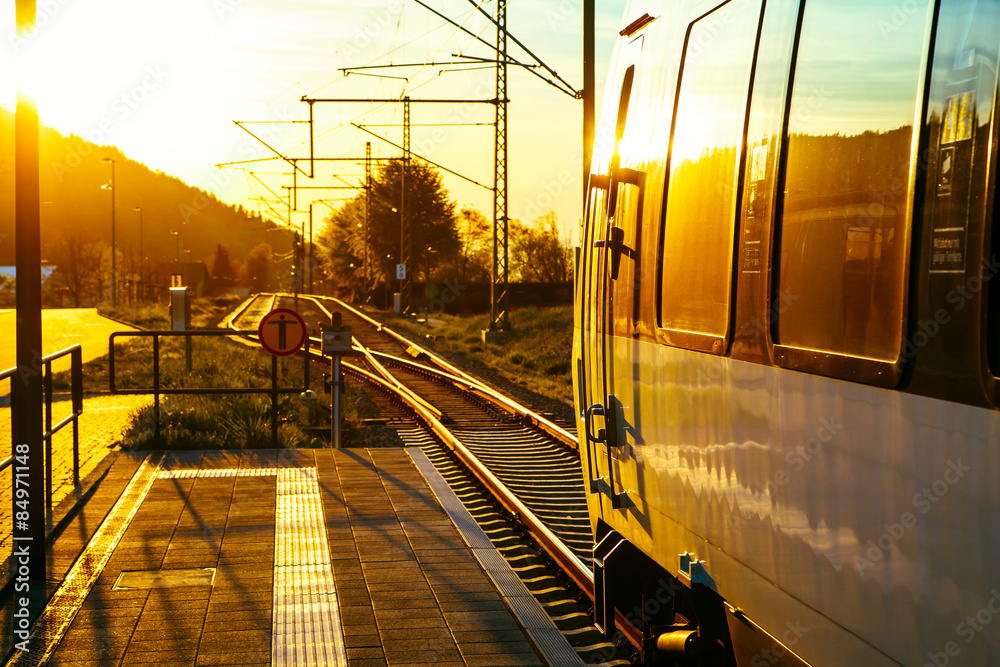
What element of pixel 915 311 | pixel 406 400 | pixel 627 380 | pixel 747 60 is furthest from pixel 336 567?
pixel 406 400

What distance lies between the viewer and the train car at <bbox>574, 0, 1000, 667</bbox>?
2.12 meters

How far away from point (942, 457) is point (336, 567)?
15.6ft

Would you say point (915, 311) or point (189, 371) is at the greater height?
point (915, 311)

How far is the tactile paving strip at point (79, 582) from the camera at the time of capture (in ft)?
15.8

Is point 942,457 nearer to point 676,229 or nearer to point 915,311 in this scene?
point 915,311

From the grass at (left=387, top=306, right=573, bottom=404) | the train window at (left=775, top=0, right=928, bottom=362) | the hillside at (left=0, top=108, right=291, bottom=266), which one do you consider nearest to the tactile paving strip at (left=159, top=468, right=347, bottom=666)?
the train window at (left=775, top=0, right=928, bottom=362)

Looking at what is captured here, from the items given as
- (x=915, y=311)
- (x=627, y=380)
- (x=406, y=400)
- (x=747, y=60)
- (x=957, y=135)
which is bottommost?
(x=406, y=400)

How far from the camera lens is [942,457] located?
2117mm

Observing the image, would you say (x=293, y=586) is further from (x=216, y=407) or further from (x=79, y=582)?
(x=216, y=407)

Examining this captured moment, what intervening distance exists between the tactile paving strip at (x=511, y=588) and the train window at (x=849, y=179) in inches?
106

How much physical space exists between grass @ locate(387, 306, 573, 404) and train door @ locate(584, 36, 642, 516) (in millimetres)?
11577

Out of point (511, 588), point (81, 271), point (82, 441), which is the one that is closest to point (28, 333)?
point (511, 588)

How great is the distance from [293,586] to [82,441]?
720cm

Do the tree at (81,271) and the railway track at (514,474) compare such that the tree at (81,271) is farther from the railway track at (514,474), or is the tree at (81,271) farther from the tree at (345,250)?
the railway track at (514,474)
